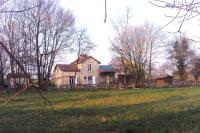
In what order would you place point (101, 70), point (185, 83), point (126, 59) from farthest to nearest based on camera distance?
point (101, 70) → point (126, 59) → point (185, 83)

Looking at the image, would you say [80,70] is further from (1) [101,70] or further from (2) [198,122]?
A: (2) [198,122]

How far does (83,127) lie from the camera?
510 inches

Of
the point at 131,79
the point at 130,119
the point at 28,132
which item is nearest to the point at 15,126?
the point at 28,132

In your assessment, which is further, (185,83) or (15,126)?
(185,83)

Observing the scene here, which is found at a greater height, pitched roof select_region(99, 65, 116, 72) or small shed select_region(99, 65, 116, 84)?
pitched roof select_region(99, 65, 116, 72)

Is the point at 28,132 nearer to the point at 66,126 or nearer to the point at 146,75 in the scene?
the point at 66,126

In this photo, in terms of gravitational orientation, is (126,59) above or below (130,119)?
above

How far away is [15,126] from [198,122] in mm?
5850

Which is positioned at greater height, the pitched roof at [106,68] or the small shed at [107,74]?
the pitched roof at [106,68]

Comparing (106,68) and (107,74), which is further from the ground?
(106,68)

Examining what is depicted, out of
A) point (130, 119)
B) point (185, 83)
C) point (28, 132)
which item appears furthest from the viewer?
point (185, 83)

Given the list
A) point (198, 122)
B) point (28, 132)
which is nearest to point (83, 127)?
point (28, 132)

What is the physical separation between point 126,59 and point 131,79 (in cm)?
587

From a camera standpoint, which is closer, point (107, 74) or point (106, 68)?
point (107, 74)
